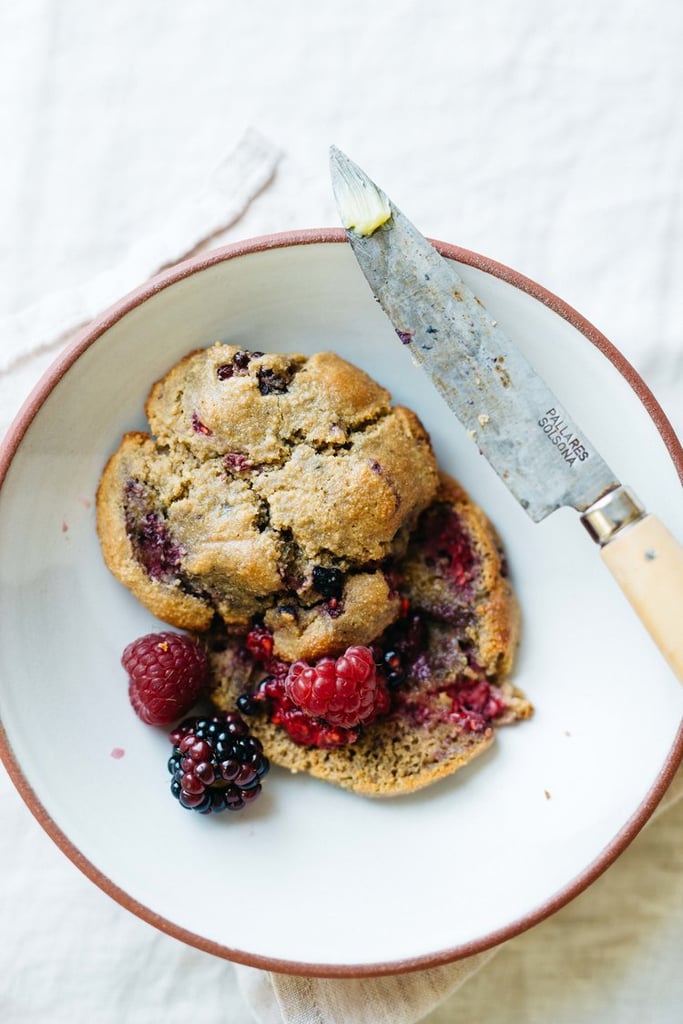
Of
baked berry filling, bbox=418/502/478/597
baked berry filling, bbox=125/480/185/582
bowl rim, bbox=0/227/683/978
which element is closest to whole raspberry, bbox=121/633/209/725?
baked berry filling, bbox=125/480/185/582

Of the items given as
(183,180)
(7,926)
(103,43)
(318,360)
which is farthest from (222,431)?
(7,926)

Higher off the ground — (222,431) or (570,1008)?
(222,431)

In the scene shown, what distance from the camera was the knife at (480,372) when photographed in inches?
66.2

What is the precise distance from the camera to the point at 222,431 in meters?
1.81

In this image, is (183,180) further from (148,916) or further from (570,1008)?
(570,1008)

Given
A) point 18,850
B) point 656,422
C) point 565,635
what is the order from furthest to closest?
point 18,850
point 565,635
point 656,422

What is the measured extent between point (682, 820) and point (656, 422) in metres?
0.99

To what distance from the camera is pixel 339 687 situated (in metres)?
1.72

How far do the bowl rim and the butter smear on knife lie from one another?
0.06 meters

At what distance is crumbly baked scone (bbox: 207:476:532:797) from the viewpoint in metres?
1.91

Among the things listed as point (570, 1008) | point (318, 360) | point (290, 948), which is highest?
point (318, 360)

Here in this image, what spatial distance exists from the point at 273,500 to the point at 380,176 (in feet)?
2.88

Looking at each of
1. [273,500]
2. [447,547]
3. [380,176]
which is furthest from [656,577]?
[380,176]

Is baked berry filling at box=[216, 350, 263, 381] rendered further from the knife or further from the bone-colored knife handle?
the bone-colored knife handle
